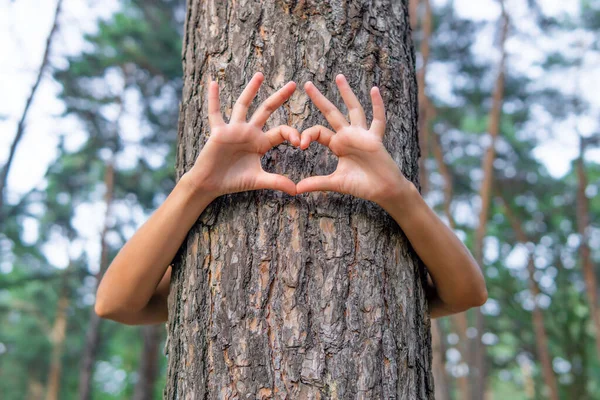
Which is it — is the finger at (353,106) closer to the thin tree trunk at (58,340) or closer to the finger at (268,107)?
the finger at (268,107)

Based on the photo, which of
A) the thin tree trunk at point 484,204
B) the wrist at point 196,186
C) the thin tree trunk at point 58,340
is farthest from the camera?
the thin tree trunk at point 58,340

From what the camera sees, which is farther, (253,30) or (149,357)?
(149,357)

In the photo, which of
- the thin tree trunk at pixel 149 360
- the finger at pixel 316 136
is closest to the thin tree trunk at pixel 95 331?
the thin tree trunk at pixel 149 360

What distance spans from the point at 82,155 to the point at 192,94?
10291 millimetres

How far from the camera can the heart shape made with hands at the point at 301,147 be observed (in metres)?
1.30

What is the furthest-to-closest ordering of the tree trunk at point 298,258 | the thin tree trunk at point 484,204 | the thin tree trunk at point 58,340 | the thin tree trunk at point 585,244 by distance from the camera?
the thin tree trunk at point 58,340 < the thin tree trunk at point 585,244 < the thin tree trunk at point 484,204 < the tree trunk at point 298,258

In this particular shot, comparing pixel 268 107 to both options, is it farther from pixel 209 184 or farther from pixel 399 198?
pixel 399 198

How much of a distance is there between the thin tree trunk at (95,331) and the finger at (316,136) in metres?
8.30

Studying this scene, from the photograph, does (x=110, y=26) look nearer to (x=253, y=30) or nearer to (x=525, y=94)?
(x=525, y=94)

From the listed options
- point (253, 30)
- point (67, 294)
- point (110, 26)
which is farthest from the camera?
point (67, 294)

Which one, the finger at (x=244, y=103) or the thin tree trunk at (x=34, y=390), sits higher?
the thin tree trunk at (x=34, y=390)

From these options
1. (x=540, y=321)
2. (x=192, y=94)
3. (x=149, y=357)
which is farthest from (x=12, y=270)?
(x=192, y=94)

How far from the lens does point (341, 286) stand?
1.26 meters

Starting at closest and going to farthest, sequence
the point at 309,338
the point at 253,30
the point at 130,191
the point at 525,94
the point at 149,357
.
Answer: the point at 309,338, the point at 253,30, the point at 149,357, the point at 130,191, the point at 525,94
